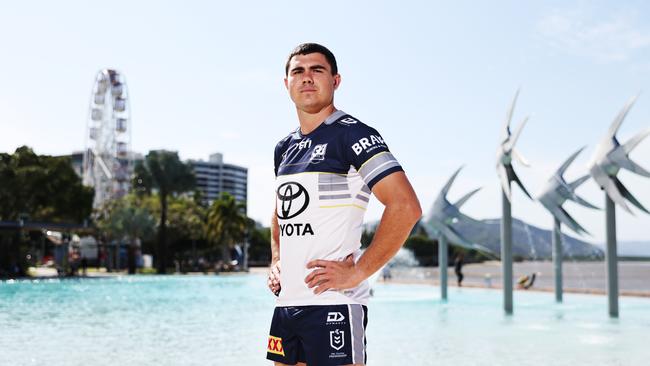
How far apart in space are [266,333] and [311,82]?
10.2 meters

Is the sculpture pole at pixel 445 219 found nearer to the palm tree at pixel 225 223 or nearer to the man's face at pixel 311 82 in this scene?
the man's face at pixel 311 82

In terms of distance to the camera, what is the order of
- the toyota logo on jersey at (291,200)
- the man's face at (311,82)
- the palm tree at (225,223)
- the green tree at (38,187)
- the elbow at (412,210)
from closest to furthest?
the elbow at (412,210) < the toyota logo on jersey at (291,200) < the man's face at (311,82) < the green tree at (38,187) < the palm tree at (225,223)

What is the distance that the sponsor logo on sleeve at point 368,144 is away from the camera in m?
2.37

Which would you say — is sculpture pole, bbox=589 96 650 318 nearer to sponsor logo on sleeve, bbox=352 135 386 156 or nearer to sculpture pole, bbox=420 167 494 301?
sculpture pole, bbox=420 167 494 301

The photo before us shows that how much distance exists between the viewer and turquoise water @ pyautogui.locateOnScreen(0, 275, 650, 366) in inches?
363

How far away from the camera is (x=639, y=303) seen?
2130 centimetres

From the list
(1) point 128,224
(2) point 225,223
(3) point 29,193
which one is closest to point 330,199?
(3) point 29,193

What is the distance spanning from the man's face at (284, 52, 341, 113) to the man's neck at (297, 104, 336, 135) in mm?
18

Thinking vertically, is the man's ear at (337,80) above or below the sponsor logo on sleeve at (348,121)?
above

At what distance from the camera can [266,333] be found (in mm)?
12258

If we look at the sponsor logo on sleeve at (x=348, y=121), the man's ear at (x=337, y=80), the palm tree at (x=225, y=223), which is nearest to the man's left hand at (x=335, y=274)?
the sponsor logo on sleeve at (x=348, y=121)

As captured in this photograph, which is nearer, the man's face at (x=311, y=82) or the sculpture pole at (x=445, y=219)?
the man's face at (x=311, y=82)

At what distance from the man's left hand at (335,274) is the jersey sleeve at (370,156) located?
30 cm

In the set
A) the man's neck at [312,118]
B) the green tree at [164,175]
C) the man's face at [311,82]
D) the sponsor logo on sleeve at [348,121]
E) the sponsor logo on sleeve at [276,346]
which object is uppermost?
the green tree at [164,175]
